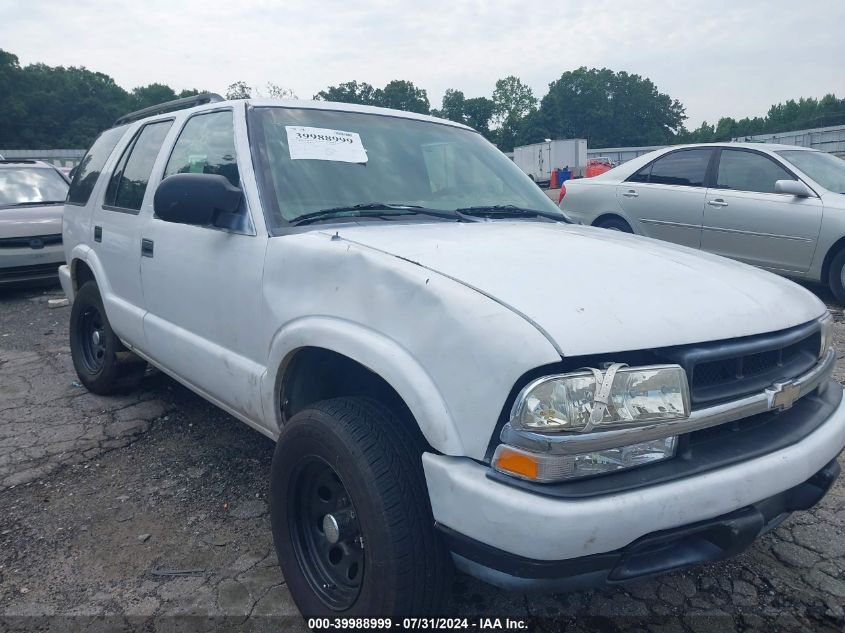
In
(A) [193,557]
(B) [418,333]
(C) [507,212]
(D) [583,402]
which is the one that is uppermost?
(C) [507,212]

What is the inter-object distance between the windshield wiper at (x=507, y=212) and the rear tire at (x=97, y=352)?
2415 millimetres

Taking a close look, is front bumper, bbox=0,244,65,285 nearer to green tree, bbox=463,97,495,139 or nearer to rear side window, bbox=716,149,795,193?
rear side window, bbox=716,149,795,193

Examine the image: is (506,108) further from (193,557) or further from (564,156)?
(193,557)

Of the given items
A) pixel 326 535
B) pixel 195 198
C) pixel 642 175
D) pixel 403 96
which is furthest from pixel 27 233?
pixel 403 96

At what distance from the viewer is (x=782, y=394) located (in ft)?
5.95

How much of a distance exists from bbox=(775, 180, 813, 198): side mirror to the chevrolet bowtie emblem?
489 centimetres

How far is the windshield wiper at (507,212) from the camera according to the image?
9.02 feet

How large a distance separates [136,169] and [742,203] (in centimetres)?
556

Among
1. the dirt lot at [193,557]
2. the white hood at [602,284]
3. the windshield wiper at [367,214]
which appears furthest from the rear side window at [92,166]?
the white hood at [602,284]

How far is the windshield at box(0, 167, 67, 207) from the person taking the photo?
8.40 m

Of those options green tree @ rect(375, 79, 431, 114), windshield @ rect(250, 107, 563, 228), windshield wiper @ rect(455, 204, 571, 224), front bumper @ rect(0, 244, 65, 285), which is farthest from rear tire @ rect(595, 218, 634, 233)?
green tree @ rect(375, 79, 431, 114)

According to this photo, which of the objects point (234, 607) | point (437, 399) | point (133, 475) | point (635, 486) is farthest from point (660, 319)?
point (133, 475)

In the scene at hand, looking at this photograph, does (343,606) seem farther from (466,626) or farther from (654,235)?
(654,235)

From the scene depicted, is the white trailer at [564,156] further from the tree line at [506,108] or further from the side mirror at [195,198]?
the side mirror at [195,198]
